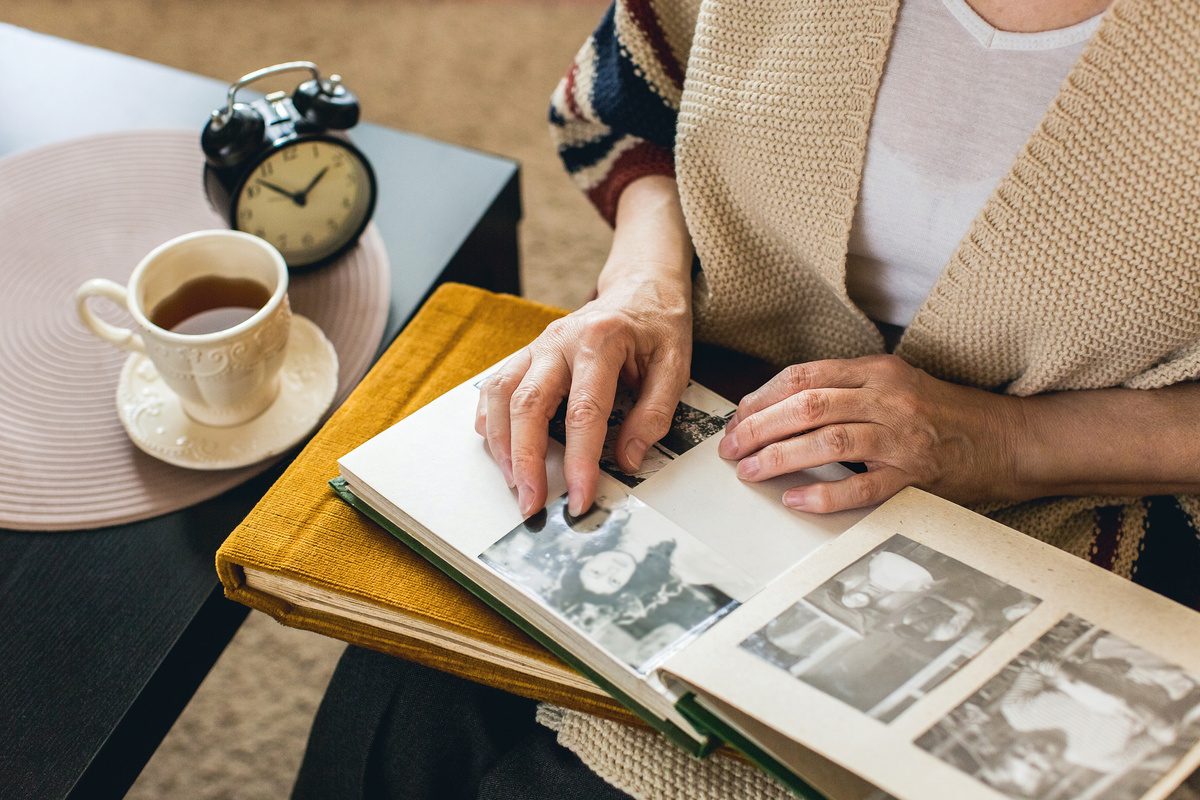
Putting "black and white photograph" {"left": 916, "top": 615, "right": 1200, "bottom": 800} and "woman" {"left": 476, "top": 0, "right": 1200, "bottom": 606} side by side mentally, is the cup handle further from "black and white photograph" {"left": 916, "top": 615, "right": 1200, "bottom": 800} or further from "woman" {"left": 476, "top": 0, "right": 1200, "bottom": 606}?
"black and white photograph" {"left": 916, "top": 615, "right": 1200, "bottom": 800}

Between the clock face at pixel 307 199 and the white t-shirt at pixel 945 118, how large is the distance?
1.45 ft

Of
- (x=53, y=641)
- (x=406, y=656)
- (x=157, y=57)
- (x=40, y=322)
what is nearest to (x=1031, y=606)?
(x=406, y=656)

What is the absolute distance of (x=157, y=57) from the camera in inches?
74.2

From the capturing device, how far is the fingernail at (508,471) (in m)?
0.53

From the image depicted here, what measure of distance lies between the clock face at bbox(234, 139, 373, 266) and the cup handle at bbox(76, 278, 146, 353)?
0.13m

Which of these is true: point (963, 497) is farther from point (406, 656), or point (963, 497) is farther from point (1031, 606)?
point (406, 656)

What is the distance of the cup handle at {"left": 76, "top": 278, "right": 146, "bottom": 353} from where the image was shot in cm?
62

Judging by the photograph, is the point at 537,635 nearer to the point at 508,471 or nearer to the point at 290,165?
the point at 508,471

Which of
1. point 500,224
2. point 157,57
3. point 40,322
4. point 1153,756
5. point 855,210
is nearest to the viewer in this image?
point 1153,756

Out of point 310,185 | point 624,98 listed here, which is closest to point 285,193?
point 310,185

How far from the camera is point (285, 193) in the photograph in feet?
2.42

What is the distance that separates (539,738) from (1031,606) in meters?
0.33

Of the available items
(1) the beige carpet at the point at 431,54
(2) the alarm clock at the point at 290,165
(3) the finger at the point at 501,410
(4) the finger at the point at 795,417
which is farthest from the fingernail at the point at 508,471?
(1) the beige carpet at the point at 431,54

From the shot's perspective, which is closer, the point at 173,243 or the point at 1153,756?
the point at 1153,756
